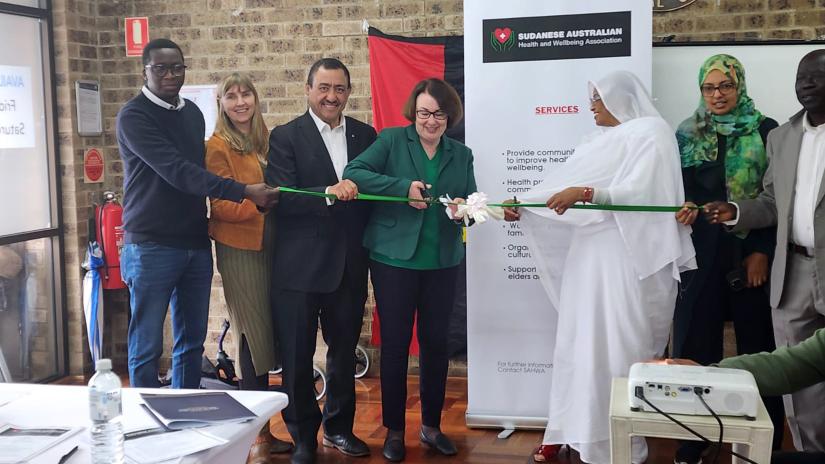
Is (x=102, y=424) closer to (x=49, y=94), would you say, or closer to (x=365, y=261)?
(x=365, y=261)

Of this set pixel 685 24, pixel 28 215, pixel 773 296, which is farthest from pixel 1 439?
pixel 685 24

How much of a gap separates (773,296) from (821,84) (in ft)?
2.70

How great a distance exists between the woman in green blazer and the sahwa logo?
44 cm

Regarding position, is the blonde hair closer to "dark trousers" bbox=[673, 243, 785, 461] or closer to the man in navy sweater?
the man in navy sweater

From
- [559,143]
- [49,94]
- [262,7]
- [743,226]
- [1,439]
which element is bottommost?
[1,439]

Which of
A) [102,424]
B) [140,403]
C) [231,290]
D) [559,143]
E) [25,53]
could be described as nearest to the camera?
[102,424]

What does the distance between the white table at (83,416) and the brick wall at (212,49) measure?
323 centimetres

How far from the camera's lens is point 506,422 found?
4211 mm

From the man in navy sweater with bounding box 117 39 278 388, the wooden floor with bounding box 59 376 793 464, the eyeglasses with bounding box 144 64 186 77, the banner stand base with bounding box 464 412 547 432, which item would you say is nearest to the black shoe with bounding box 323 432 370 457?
the wooden floor with bounding box 59 376 793 464

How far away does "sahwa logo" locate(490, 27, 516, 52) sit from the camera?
3988mm

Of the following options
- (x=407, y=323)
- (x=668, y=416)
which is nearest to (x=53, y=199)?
(x=407, y=323)

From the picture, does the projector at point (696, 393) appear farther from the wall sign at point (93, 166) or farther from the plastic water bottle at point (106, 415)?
the wall sign at point (93, 166)

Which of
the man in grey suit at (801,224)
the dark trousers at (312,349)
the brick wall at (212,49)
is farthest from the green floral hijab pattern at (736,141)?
the brick wall at (212,49)

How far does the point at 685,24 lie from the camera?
4.79 m
